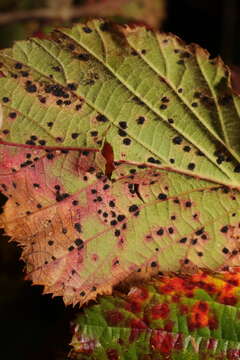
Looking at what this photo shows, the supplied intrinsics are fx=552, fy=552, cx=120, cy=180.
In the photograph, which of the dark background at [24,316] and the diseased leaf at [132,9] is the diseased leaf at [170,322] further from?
the diseased leaf at [132,9]

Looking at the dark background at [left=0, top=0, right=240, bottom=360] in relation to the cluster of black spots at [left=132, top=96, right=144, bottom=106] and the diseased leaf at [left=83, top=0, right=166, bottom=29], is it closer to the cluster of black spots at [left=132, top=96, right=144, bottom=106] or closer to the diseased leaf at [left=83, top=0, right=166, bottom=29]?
the diseased leaf at [left=83, top=0, right=166, bottom=29]

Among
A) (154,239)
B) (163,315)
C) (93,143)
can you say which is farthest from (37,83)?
(163,315)

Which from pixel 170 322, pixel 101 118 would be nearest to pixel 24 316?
pixel 170 322

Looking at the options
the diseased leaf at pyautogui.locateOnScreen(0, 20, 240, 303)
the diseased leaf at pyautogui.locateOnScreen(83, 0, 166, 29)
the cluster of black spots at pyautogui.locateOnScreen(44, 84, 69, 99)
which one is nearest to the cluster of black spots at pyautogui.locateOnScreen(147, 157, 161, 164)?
the diseased leaf at pyautogui.locateOnScreen(0, 20, 240, 303)

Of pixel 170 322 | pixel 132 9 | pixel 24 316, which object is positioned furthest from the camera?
pixel 132 9

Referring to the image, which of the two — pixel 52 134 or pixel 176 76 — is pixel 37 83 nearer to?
pixel 52 134

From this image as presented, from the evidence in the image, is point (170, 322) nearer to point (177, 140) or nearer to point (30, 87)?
point (177, 140)
